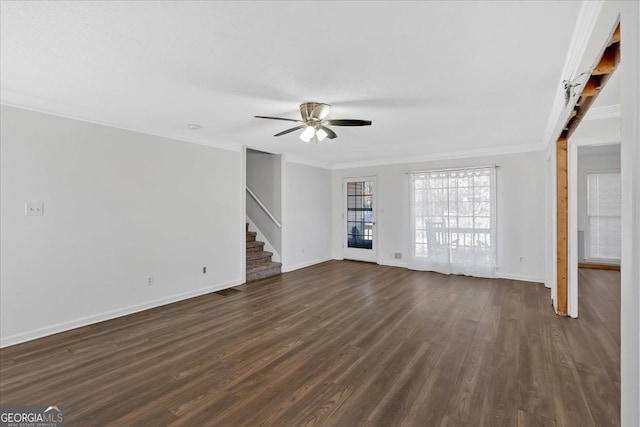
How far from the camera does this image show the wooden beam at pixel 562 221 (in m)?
3.48

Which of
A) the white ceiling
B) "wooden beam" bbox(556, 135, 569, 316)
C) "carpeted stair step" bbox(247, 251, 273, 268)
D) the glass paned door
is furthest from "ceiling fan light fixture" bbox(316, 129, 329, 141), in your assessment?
the glass paned door

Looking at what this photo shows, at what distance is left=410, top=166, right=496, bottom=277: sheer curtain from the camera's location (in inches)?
217

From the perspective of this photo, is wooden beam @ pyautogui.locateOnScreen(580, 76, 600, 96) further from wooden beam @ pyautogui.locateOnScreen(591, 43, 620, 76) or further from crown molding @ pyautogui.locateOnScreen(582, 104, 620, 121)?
crown molding @ pyautogui.locateOnScreen(582, 104, 620, 121)

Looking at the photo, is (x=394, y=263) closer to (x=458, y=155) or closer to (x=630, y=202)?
(x=458, y=155)

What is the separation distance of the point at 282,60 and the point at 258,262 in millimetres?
4480

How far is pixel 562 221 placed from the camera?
354 cm

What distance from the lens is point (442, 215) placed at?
19.4 feet

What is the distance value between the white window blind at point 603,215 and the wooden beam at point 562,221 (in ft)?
13.5

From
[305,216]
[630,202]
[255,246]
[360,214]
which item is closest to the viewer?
[630,202]

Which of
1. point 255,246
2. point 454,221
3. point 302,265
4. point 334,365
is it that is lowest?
point 334,365

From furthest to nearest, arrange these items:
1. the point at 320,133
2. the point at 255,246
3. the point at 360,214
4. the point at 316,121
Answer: the point at 360,214
the point at 255,246
the point at 320,133
the point at 316,121

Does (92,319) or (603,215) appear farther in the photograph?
(603,215)

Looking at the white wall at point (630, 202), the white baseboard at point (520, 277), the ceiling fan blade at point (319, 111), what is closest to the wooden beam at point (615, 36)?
the white wall at point (630, 202)

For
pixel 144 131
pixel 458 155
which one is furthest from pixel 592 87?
pixel 144 131
